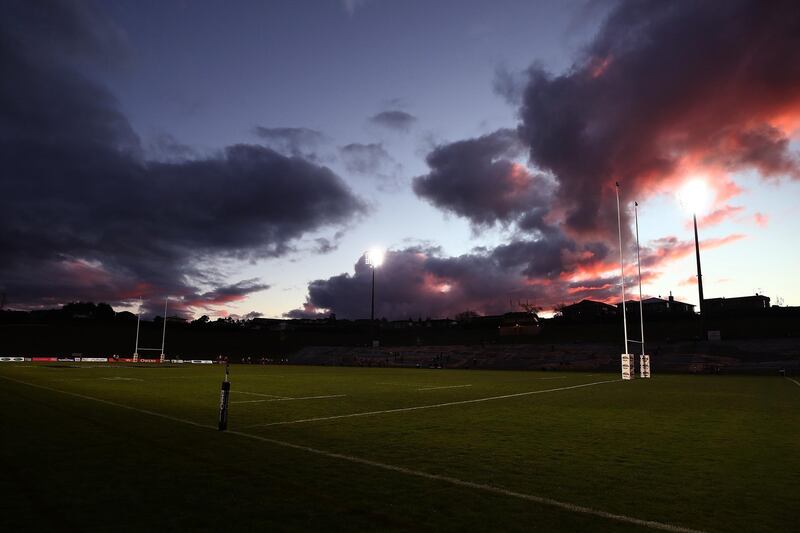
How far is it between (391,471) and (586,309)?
134278 millimetres

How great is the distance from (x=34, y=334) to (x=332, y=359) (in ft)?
186

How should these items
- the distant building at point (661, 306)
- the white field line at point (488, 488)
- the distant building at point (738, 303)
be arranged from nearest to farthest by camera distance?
the white field line at point (488, 488) < the distant building at point (738, 303) < the distant building at point (661, 306)

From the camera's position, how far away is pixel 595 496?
5.71 meters

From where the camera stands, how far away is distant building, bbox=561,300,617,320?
12169 cm

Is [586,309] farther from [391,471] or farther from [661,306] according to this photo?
[391,471]

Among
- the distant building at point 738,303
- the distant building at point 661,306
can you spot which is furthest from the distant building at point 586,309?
the distant building at point 738,303

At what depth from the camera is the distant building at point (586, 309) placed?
122m

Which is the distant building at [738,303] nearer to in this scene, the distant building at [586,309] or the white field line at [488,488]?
the distant building at [586,309]

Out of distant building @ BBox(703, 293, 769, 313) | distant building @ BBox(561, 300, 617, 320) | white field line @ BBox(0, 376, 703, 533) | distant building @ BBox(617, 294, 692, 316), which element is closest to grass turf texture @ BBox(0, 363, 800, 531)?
white field line @ BBox(0, 376, 703, 533)

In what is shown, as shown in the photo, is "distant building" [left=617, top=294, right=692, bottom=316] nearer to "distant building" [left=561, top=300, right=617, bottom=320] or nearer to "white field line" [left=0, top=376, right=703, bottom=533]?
"distant building" [left=561, top=300, right=617, bottom=320]

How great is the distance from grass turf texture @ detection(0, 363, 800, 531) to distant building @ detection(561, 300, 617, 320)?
115m

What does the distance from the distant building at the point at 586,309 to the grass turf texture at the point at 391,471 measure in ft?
378

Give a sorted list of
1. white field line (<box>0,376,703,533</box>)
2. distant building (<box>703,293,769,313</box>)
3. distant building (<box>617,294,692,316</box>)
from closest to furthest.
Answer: white field line (<box>0,376,703,533</box>), distant building (<box>703,293,769,313</box>), distant building (<box>617,294,692,316</box>)

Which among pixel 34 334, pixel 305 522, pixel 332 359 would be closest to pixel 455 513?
pixel 305 522
